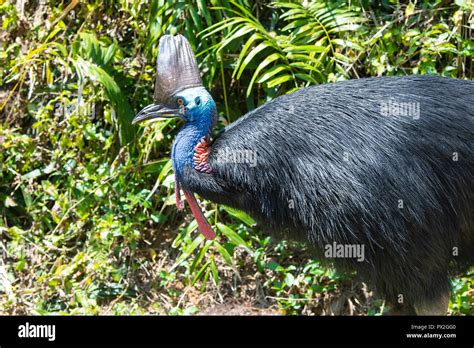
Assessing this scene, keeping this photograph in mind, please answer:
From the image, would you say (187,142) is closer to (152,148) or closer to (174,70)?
(174,70)

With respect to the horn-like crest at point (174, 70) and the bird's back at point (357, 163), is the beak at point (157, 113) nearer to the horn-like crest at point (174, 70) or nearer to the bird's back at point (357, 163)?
the horn-like crest at point (174, 70)

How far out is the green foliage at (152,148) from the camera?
506 cm

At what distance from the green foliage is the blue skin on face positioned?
0.79 m

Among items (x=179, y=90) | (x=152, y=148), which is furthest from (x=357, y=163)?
(x=152, y=148)

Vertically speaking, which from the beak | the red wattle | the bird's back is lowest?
the red wattle

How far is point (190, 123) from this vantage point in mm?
4152

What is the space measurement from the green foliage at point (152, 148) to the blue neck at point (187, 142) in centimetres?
79

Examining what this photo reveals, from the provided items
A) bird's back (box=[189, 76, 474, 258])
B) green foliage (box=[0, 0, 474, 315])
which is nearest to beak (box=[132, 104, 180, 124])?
bird's back (box=[189, 76, 474, 258])

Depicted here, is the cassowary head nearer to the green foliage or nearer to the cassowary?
the cassowary

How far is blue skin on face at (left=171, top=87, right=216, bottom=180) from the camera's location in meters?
4.07

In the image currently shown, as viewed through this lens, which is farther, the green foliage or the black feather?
the green foliage

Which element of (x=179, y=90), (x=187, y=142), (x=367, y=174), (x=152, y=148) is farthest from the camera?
(x=152, y=148)

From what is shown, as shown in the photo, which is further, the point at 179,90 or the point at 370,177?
the point at 179,90

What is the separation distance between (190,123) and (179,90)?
0.57 feet
